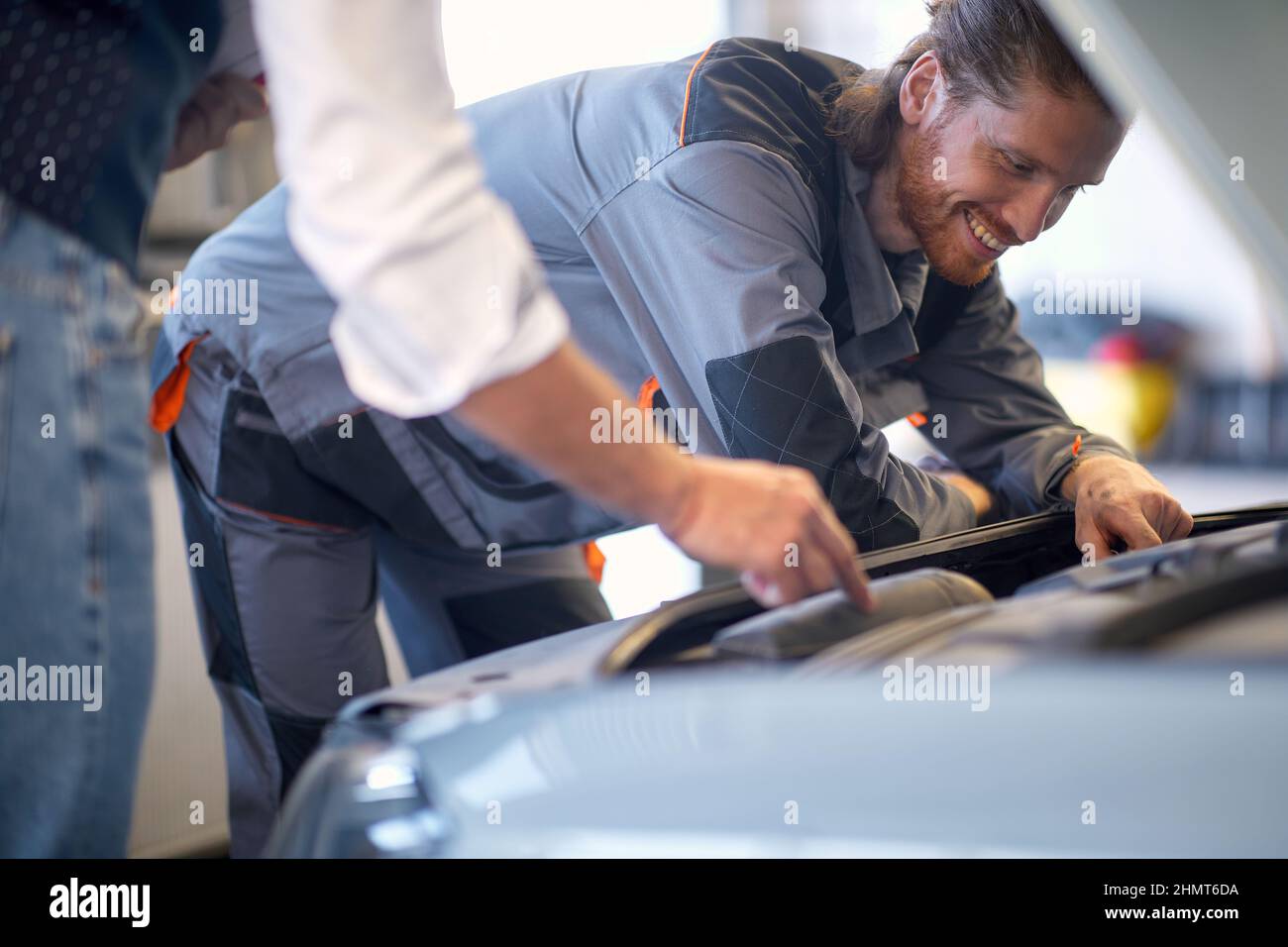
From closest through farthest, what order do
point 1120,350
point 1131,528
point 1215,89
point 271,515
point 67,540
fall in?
point 67,540 < point 1215,89 < point 1131,528 < point 271,515 < point 1120,350

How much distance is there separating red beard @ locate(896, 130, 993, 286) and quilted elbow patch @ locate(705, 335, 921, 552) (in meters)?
0.26

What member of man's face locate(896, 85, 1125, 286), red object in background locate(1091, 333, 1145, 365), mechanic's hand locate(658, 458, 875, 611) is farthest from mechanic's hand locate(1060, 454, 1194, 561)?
red object in background locate(1091, 333, 1145, 365)

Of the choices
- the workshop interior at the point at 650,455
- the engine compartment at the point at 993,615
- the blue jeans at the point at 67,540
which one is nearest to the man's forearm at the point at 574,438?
the workshop interior at the point at 650,455

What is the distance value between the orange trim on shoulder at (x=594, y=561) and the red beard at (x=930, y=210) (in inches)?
19.4

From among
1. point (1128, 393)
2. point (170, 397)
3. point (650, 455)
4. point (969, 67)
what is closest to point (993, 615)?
point (650, 455)

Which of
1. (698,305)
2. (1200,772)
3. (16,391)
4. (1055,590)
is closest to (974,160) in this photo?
(698,305)

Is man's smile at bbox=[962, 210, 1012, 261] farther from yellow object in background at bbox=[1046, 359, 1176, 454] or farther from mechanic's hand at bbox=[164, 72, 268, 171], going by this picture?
yellow object in background at bbox=[1046, 359, 1176, 454]

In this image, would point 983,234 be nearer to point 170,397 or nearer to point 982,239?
point 982,239

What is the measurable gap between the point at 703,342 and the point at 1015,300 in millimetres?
512

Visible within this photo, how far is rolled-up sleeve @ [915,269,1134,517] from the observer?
1139mm

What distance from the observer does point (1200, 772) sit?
446mm

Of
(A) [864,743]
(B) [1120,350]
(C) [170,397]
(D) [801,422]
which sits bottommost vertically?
(A) [864,743]

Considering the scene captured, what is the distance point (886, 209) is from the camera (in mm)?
1024
